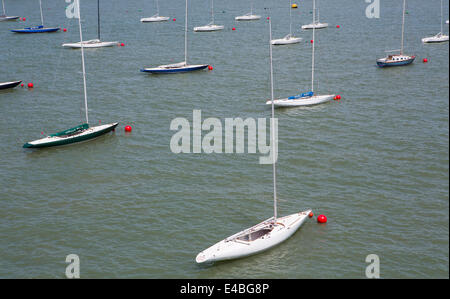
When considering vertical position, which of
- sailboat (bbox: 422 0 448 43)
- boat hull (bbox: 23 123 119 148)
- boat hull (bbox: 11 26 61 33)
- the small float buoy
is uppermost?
boat hull (bbox: 11 26 61 33)

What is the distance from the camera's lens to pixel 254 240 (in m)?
41.9

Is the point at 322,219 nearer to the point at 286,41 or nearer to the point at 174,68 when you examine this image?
the point at 174,68

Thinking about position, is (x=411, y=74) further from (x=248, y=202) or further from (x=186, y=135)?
(x=248, y=202)

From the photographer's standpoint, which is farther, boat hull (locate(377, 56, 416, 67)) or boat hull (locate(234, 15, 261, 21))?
boat hull (locate(234, 15, 261, 21))

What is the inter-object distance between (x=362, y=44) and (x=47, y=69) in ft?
214

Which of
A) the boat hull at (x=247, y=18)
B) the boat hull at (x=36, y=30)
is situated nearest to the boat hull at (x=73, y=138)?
the boat hull at (x=36, y=30)

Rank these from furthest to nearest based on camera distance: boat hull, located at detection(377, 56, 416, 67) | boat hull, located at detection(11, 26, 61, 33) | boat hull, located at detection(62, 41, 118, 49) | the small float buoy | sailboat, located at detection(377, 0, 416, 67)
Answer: boat hull, located at detection(11, 26, 61, 33)
boat hull, located at detection(62, 41, 118, 49)
sailboat, located at detection(377, 0, 416, 67)
boat hull, located at detection(377, 56, 416, 67)
the small float buoy

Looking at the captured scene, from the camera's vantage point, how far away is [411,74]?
96.1m

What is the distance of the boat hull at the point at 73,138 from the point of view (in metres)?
64.4

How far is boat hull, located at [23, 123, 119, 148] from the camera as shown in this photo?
64.4 meters

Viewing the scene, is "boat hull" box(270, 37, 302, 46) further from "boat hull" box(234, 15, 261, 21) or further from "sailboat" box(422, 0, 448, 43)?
"boat hull" box(234, 15, 261, 21)

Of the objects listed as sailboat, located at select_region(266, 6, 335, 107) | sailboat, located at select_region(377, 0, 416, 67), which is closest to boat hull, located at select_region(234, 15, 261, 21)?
sailboat, located at select_region(377, 0, 416, 67)

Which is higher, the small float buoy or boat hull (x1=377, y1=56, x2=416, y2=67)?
boat hull (x1=377, y1=56, x2=416, y2=67)

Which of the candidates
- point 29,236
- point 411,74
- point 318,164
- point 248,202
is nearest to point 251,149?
point 318,164
